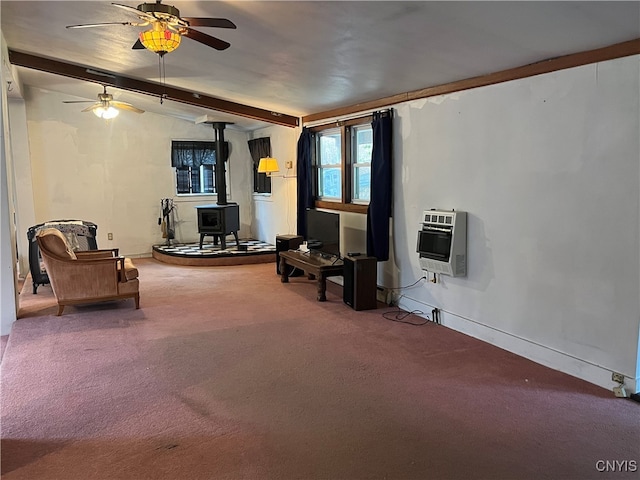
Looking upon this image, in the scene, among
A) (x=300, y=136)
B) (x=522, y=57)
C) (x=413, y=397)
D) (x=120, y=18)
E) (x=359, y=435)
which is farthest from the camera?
(x=300, y=136)

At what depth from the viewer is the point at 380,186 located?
5340 mm

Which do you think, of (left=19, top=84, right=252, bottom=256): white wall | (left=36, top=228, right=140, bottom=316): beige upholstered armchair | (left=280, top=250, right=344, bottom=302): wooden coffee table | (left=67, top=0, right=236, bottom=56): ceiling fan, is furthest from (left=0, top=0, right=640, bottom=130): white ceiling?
(left=19, top=84, right=252, bottom=256): white wall

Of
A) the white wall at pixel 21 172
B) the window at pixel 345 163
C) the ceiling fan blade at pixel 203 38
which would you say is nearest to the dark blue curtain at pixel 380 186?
the window at pixel 345 163

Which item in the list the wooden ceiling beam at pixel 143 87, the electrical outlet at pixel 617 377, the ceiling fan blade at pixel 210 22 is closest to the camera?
the ceiling fan blade at pixel 210 22

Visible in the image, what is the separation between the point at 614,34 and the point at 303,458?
298 centimetres

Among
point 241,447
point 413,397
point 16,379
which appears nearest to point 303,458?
point 241,447

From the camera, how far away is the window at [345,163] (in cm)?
603

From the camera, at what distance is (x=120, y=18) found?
3.97 metres

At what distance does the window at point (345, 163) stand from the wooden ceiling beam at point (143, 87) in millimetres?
820

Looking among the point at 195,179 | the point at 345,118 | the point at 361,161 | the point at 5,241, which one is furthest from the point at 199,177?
the point at 5,241

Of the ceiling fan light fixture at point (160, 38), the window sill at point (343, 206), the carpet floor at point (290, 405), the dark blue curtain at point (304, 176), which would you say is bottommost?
the carpet floor at point (290, 405)

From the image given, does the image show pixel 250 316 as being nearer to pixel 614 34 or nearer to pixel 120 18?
pixel 120 18

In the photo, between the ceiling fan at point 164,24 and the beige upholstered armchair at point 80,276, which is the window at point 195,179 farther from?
the ceiling fan at point 164,24

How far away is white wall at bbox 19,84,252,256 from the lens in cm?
805
